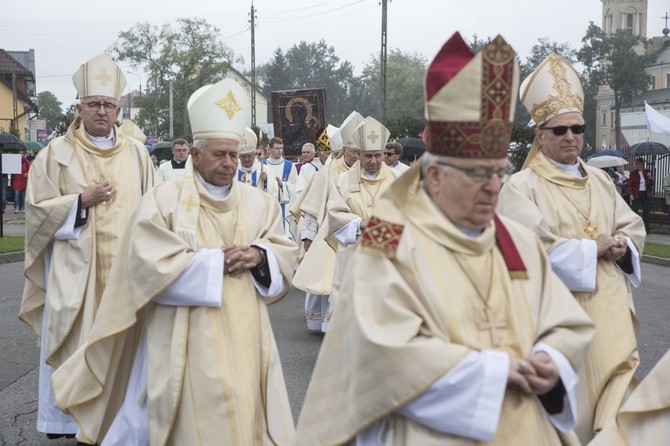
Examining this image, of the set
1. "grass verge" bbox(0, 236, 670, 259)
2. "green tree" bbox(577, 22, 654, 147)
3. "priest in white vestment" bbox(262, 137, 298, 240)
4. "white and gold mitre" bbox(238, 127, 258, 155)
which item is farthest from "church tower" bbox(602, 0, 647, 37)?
"white and gold mitre" bbox(238, 127, 258, 155)

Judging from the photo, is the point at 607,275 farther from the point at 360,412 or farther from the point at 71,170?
the point at 71,170

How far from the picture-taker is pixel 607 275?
237 inches

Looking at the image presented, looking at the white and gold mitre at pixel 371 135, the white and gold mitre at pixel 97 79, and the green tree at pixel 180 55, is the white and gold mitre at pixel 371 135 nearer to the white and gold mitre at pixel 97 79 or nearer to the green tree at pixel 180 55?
the white and gold mitre at pixel 97 79

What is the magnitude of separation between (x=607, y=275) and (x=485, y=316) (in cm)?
247

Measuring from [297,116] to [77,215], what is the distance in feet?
52.6

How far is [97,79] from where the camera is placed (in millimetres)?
7867

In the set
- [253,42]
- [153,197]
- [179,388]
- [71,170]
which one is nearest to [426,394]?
[179,388]

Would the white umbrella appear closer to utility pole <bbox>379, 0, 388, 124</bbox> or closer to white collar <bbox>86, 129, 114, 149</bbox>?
utility pole <bbox>379, 0, 388, 124</bbox>

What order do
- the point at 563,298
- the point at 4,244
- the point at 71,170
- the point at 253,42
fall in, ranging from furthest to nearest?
1. the point at 253,42
2. the point at 4,244
3. the point at 71,170
4. the point at 563,298

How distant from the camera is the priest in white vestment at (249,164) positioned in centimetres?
1458

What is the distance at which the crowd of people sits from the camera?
367 centimetres

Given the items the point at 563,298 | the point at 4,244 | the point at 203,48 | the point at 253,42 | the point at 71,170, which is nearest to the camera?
the point at 563,298

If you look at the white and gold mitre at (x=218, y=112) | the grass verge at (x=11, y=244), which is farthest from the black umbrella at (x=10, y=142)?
the white and gold mitre at (x=218, y=112)

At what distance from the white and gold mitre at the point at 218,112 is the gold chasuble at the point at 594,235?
151 centimetres
